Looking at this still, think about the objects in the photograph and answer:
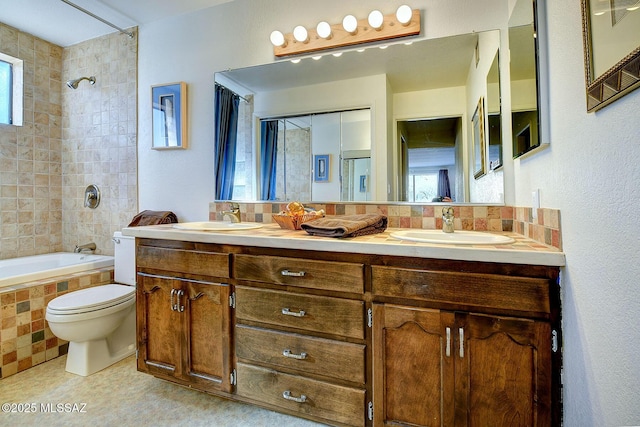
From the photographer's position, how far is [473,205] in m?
1.61

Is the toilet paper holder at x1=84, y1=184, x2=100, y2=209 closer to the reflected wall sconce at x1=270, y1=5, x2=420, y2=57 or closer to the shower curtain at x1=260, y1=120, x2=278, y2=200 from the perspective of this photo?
the shower curtain at x1=260, y1=120, x2=278, y2=200

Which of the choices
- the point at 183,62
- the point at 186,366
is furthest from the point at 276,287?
the point at 183,62

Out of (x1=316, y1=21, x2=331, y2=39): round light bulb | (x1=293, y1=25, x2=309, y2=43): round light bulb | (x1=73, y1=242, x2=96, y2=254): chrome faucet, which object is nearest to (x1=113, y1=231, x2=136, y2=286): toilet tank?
(x1=73, y1=242, x2=96, y2=254): chrome faucet

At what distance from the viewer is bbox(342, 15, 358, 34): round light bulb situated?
175 cm

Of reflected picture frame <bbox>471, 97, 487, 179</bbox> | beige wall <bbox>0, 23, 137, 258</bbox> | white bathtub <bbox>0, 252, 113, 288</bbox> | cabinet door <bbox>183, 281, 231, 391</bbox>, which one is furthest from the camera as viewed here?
beige wall <bbox>0, 23, 137, 258</bbox>

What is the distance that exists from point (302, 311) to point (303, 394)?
362mm

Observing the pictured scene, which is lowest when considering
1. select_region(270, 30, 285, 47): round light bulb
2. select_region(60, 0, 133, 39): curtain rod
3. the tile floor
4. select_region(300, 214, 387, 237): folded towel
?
the tile floor

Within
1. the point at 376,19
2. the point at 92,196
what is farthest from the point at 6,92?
the point at 376,19

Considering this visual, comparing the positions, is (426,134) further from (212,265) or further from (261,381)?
(261,381)

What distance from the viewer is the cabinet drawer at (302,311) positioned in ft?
4.03

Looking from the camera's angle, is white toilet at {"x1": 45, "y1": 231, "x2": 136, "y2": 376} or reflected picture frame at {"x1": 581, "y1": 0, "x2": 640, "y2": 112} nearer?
reflected picture frame at {"x1": 581, "y1": 0, "x2": 640, "y2": 112}

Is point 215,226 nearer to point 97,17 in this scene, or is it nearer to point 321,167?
point 321,167

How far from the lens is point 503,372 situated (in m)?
1.04

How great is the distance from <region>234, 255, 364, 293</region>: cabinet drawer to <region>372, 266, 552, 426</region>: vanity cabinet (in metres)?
0.11
